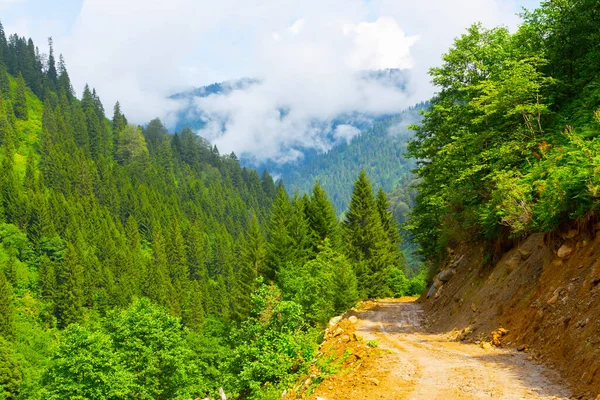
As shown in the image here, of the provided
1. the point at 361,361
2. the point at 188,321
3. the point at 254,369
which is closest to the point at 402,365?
the point at 361,361

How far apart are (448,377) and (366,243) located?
3184 cm

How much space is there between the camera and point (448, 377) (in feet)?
34.4

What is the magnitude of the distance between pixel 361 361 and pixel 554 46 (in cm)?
1902

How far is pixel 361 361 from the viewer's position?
1228cm

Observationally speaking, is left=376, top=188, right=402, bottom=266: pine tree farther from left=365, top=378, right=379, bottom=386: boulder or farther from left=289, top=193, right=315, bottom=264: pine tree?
left=365, top=378, right=379, bottom=386: boulder

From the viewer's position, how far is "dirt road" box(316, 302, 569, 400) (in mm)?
9148

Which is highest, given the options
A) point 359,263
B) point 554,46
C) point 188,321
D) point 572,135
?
point 554,46

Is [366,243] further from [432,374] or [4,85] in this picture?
[4,85]

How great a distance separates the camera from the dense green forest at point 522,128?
13555 millimetres

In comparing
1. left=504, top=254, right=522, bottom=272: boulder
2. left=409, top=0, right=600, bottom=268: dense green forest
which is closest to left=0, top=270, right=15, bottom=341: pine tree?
left=409, top=0, right=600, bottom=268: dense green forest

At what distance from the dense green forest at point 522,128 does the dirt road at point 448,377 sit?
4798 mm

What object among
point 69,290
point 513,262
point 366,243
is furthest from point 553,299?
point 69,290

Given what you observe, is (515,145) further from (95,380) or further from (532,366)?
(95,380)

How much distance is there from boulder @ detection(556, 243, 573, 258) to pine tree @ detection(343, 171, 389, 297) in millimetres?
25064
